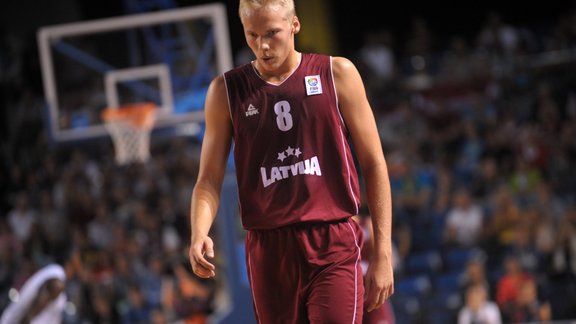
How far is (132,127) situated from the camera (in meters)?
10.8

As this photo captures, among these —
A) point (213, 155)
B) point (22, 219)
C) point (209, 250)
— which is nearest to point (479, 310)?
point (213, 155)

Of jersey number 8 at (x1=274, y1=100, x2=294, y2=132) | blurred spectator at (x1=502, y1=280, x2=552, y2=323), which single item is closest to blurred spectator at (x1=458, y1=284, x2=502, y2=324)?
blurred spectator at (x1=502, y1=280, x2=552, y2=323)

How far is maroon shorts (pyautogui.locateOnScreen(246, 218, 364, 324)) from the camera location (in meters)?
3.54

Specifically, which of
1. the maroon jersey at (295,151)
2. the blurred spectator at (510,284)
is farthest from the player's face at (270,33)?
the blurred spectator at (510,284)

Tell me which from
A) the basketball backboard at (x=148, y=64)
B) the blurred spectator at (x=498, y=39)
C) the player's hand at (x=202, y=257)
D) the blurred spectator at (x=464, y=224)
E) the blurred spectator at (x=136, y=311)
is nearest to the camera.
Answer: the player's hand at (x=202, y=257)

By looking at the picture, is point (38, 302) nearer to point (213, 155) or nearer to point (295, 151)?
point (213, 155)

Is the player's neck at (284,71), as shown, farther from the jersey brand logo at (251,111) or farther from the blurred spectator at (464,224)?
the blurred spectator at (464,224)

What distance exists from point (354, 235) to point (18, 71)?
15949mm

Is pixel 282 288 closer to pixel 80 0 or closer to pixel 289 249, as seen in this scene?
pixel 289 249

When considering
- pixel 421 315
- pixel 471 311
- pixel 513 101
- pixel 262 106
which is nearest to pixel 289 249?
pixel 262 106

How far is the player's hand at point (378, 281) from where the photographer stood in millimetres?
3570

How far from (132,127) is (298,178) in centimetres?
745

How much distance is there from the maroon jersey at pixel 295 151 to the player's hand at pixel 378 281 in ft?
0.86

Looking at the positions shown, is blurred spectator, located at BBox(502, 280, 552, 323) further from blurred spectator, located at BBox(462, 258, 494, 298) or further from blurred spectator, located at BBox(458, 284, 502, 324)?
blurred spectator, located at BBox(462, 258, 494, 298)
